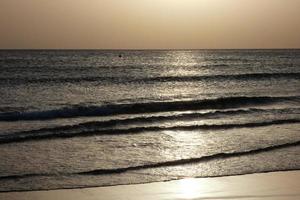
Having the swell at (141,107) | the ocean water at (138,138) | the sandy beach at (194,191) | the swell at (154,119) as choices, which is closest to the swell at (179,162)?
the ocean water at (138,138)

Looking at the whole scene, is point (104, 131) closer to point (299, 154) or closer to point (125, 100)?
point (299, 154)

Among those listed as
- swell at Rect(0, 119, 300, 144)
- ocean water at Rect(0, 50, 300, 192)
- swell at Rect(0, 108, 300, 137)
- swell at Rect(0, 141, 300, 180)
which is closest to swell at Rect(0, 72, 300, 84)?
ocean water at Rect(0, 50, 300, 192)

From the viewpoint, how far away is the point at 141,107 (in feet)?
55.7

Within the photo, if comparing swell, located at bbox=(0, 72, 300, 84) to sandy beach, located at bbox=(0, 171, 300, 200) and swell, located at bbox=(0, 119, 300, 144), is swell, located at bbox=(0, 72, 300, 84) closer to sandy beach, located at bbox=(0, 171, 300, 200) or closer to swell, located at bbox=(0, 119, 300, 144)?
swell, located at bbox=(0, 119, 300, 144)

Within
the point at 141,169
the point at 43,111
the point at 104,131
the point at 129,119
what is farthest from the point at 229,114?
the point at 141,169

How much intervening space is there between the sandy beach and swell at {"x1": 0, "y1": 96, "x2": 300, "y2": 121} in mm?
8039

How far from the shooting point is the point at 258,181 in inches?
266

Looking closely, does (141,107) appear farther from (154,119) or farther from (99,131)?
(99,131)

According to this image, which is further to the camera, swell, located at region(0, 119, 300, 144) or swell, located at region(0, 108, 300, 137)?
swell, located at region(0, 108, 300, 137)

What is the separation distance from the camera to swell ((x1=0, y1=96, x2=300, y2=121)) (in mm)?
14672

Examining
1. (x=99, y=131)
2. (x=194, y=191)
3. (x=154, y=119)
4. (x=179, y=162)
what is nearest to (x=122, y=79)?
(x=154, y=119)

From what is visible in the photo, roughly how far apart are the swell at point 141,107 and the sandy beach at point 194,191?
26.4 feet

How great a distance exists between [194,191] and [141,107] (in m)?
10.9

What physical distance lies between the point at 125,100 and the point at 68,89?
242 inches
